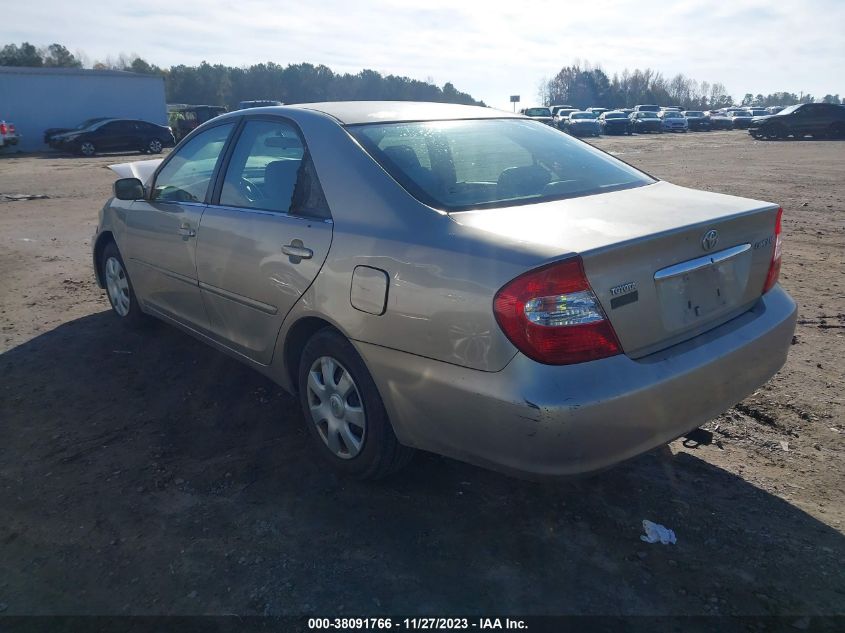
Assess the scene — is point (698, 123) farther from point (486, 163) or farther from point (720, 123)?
point (486, 163)

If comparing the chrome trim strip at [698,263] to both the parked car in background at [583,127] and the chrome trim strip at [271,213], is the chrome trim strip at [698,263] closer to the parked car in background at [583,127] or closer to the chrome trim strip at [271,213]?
the chrome trim strip at [271,213]

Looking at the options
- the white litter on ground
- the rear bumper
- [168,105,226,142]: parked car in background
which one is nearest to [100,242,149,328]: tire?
the rear bumper

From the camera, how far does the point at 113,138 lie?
26516mm

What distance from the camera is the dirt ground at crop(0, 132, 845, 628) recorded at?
96.7 inches

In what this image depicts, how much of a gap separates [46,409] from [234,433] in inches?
49.0

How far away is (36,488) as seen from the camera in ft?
10.6

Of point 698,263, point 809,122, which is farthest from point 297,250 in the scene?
point 809,122

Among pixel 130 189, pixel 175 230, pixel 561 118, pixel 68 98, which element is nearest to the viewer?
pixel 175 230

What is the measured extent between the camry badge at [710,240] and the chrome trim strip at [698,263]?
4cm

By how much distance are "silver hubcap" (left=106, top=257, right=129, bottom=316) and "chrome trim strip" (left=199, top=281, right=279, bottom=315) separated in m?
1.62

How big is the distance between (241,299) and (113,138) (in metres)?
26.3

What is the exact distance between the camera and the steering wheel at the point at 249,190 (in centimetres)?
363

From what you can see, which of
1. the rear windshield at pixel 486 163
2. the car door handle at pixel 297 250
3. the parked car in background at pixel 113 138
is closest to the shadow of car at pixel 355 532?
the car door handle at pixel 297 250

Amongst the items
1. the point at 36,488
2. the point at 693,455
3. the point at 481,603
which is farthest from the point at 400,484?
the point at 36,488
